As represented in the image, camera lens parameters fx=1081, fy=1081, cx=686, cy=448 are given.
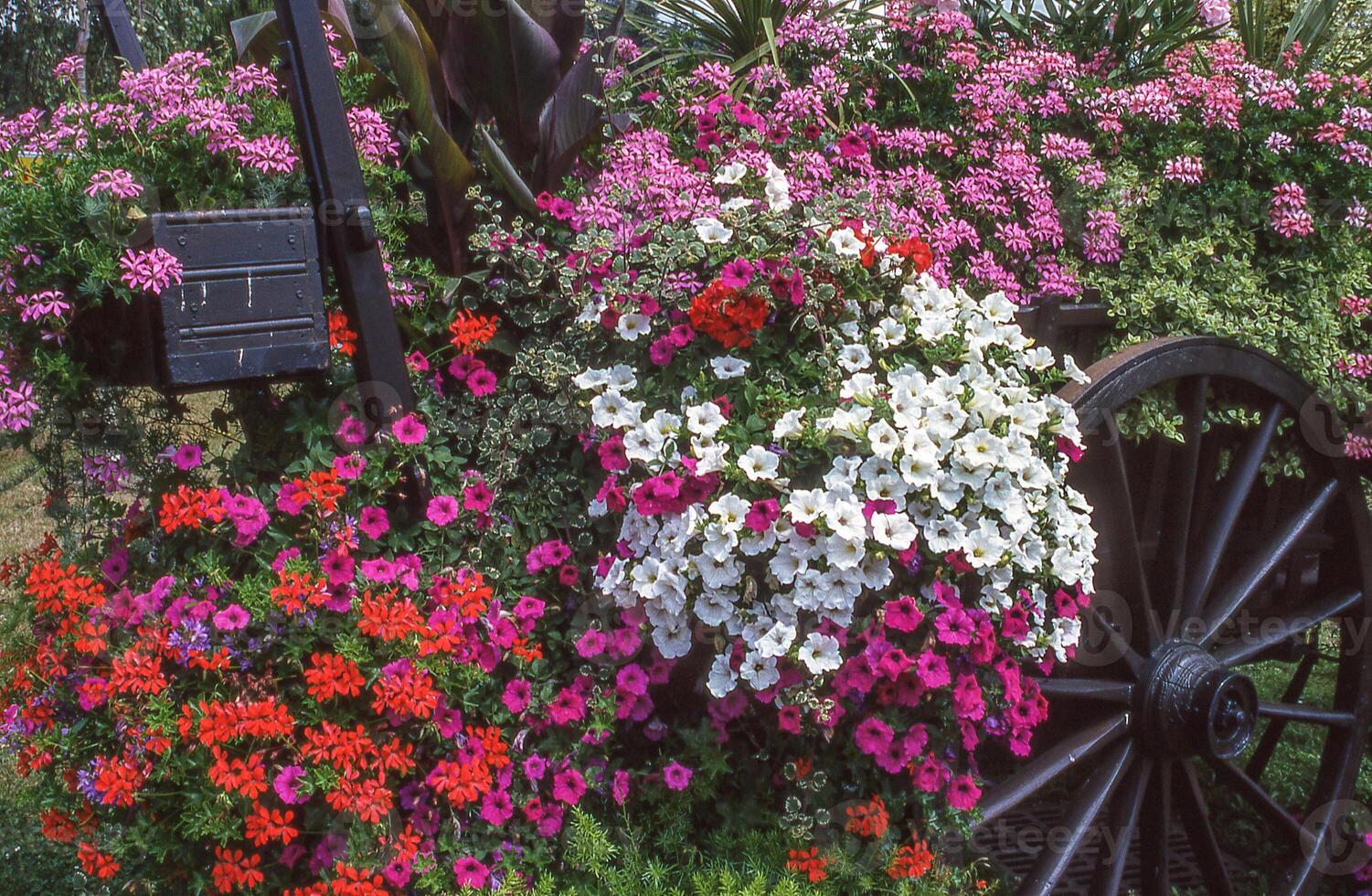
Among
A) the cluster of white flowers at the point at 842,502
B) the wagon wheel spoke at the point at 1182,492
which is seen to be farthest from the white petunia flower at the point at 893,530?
the wagon wheel spoke at the point at 1182,492

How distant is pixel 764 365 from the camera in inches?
78.7

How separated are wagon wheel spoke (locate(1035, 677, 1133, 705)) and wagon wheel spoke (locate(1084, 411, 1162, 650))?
120 mm

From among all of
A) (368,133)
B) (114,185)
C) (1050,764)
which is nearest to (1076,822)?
(1050,764)

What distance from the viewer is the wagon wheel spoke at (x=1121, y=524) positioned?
2.23m

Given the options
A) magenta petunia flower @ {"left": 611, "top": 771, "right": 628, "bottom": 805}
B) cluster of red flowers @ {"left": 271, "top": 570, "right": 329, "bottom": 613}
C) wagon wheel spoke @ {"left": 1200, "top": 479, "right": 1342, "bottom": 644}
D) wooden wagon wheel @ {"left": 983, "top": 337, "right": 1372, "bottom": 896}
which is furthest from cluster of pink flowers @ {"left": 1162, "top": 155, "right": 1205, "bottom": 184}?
cluster of red flowers @ {"left": 271, "top": 570, "right": 329, "bottom": 613}

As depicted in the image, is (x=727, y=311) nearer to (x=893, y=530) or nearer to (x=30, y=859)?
(x=893, y=530)

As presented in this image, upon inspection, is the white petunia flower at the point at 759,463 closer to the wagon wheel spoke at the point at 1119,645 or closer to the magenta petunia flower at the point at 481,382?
the magenta petunia flower at the point at 481,382

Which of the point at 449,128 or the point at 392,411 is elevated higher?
the point at 449,128

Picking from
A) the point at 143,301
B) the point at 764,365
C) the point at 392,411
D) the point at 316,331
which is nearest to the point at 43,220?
the point at 143,301

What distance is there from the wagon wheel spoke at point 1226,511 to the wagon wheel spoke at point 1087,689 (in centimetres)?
26

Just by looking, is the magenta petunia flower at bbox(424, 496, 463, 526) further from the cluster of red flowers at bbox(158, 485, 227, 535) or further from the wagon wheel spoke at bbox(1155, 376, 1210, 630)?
the wagon wheel spoke at bbox(1155, 376, 1210, 630)

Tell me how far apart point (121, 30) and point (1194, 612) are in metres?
2.65

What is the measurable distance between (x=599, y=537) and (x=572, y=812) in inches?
19.8

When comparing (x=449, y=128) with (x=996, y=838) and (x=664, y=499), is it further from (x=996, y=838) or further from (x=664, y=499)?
(x=996, y=838)
